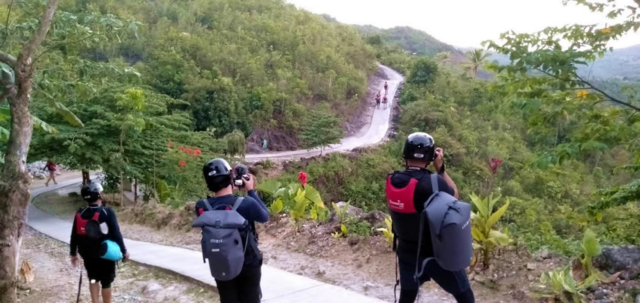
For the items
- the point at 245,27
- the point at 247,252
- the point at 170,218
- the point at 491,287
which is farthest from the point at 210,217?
the point at 245,27

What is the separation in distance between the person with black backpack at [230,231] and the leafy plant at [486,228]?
2901 mm

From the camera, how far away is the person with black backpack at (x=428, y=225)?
3.40 m

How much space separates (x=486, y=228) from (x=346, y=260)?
238 cm

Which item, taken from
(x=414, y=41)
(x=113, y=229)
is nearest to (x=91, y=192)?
(x=113, y=229)

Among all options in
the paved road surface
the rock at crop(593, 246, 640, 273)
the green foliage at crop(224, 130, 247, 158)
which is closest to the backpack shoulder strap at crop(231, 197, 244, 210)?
the paved road surface

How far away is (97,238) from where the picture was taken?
5.20 meters

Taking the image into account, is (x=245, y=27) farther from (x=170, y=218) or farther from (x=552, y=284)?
(x=552, y=284)

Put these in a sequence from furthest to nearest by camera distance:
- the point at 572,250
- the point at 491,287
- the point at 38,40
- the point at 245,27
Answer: the point at 245,27
the point at 572,250
the point at 491,287
the point at 38,40

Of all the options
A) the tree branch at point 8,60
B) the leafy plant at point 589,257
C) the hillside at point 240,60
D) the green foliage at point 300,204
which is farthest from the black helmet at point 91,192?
the hillside at point 240,60

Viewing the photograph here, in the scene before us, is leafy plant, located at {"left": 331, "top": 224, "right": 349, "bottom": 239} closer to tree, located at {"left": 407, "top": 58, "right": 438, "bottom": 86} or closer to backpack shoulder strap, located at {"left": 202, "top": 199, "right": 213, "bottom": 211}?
backpack shoulder strap, located at {"left": 202, "top": 199, "right": 213, "bottom": 211}

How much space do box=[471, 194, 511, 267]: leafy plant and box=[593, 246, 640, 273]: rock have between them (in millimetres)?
928

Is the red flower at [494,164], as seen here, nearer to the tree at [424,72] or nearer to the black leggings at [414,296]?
the black leggings at [414,296]

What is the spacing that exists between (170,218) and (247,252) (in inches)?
335

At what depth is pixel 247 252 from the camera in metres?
3.81
